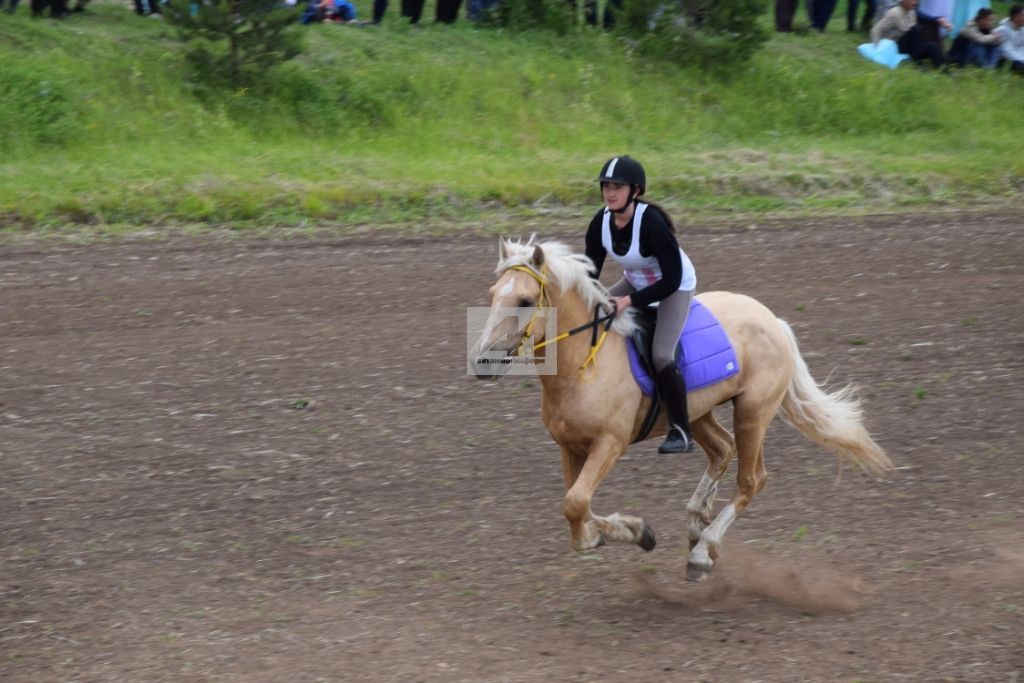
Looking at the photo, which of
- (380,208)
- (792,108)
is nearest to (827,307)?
(380,208)

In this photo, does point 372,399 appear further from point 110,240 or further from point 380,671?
point 110,240

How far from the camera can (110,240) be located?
14.2 m

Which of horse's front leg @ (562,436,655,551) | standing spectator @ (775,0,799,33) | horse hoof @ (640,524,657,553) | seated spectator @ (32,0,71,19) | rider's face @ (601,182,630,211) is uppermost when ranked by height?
standing spectator @ (775,0,799,33)

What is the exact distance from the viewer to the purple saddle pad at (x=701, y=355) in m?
6.71

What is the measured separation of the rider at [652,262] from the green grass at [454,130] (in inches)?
343

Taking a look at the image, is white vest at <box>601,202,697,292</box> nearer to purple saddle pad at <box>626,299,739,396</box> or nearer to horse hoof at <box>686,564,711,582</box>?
purple saddle pad at <box>626,299,739,396</box>

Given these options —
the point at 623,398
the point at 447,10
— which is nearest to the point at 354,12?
the point at 447,10

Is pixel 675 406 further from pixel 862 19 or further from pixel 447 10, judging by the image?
pixel 862 19

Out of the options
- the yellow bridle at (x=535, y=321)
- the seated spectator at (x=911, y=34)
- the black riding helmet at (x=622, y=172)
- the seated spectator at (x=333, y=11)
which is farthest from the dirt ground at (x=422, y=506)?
the seated spectator at (x=911, y=34)

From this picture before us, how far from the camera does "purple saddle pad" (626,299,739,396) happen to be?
264 inches

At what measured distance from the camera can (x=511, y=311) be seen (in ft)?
19.8

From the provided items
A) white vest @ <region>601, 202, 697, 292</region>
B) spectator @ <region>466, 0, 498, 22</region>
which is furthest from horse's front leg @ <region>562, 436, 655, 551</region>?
spectator @ <region>466, 0, 498, 22</region>

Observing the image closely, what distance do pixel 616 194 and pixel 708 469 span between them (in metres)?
1.92

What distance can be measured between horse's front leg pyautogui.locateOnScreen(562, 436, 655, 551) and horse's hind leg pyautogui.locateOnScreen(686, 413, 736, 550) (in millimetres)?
417
